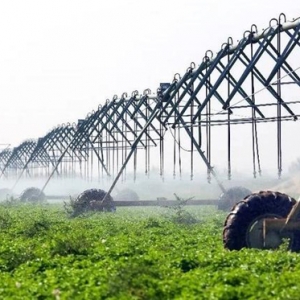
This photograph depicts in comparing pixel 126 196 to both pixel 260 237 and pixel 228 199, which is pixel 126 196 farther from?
pixel 260 237

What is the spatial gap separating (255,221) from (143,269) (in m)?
4.88

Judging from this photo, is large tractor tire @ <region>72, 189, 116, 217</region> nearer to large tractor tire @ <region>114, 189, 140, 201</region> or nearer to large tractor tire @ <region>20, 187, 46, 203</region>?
large tractor tire @ <region>114, 189, 140, 201</region>

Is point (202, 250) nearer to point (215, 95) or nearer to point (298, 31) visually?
point (298, 31)

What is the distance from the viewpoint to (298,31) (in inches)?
883

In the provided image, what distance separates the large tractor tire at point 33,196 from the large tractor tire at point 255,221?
140 ft

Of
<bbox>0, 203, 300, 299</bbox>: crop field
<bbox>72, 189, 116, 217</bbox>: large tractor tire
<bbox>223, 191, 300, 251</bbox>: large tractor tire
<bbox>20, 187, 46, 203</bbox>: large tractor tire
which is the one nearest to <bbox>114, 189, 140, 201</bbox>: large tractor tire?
<bbox>20, 187, 46, 203</bbox>: large tractor tire

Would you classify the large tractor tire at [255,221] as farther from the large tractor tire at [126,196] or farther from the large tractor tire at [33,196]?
the large tractor tire at [33,196]

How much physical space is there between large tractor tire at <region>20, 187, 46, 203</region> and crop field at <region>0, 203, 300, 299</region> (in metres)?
39.5

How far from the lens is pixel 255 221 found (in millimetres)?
16547

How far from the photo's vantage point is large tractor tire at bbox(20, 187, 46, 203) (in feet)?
197

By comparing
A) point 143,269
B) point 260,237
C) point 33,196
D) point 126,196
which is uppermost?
point 33,196

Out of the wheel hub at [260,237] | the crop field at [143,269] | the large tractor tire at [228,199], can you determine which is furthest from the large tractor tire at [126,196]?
the wheel hub at [260,237]

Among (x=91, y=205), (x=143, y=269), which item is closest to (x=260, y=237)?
(x=143, y=269)

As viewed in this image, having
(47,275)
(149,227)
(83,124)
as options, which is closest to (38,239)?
(149,227)
